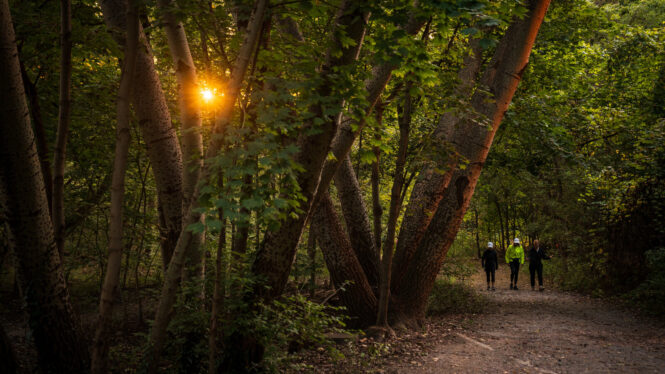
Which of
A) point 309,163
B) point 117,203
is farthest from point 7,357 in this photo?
point 309,163

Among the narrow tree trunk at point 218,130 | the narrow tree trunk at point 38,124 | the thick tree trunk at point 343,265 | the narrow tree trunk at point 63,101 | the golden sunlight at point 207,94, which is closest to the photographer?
the narrow tree trunk at point 218,130

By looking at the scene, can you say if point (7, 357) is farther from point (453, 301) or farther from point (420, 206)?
point (453, 301)

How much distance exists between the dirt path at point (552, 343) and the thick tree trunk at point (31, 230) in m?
3.92

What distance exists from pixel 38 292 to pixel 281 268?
7.32 feet

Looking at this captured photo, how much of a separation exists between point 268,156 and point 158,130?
2.34m

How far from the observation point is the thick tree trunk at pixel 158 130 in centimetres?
397

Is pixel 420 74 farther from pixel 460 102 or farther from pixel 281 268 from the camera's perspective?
pixel 281 268

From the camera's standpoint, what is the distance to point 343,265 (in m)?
6.57

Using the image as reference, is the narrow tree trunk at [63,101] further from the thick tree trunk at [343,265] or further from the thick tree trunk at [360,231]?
the thick tree trunk at [360,231]

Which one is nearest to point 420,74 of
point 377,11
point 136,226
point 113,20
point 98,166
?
point 377,11

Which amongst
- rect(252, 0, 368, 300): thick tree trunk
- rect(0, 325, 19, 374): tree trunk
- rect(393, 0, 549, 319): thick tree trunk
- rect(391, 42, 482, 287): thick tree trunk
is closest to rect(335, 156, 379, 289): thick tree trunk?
rect(391, 42, 482, 287): thick tree trunk

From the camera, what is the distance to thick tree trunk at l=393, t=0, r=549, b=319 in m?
6.03

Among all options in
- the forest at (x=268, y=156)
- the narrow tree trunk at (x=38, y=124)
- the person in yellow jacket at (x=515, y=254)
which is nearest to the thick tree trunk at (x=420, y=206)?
the forest at (x=268, y=156)

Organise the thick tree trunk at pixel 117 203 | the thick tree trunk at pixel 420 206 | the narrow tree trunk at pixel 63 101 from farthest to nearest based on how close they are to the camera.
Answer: the thick tree trunk at pixel 420 206 < the narrow tree trunk at pixel 63 101 < the thick tree trunk at pixel 117 203
